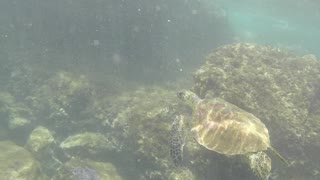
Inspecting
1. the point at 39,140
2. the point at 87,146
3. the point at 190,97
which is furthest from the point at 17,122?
the point at 190,97

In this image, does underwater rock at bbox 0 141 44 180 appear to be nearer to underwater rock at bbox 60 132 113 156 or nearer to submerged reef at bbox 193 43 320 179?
underwater rock at bbox 60 132 113 156

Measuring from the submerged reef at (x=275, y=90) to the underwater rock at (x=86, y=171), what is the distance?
3398 millimetres

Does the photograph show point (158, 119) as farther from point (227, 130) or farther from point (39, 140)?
point (39, 140)

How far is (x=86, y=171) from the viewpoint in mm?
8359

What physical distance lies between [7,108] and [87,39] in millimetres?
5061

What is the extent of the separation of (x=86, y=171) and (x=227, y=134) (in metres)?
4.22

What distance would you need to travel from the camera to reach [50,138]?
34.8 ft

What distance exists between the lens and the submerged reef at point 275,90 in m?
7.79

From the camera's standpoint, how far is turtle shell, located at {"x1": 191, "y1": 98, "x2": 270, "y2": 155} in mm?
5801

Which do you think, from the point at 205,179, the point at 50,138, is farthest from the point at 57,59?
the point at 205,179

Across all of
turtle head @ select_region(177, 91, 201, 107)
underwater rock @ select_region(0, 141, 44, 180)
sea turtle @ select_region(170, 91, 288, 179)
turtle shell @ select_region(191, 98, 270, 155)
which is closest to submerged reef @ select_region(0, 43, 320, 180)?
underwater rock @ select_region(0, 141, 44, 180)

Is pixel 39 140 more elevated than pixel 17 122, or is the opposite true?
pixel 39 140

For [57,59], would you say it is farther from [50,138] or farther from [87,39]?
[50,138]

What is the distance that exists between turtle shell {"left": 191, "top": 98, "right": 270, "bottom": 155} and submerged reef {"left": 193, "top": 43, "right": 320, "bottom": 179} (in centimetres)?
169
